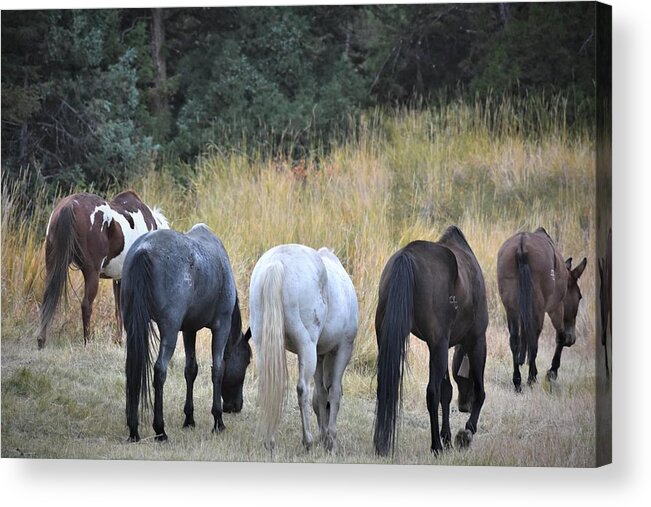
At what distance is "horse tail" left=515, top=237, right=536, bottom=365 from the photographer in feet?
32.5

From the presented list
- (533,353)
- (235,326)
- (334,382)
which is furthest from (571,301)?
(235,326)

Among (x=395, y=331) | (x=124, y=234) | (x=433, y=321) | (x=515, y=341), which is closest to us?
(x=395, y=331)

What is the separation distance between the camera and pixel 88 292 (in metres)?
10.5

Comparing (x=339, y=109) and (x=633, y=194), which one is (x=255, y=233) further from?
(x=633, y=194)

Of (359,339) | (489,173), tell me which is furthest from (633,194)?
(359,339)

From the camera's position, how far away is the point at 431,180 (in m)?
10.2

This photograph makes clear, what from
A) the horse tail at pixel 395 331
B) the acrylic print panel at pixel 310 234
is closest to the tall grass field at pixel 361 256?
the acrylic print panel at pixel 310 234

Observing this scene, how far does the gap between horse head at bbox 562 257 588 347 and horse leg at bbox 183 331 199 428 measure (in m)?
2.69

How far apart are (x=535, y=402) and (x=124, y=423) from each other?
3.04 meters

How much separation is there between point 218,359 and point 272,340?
93cm

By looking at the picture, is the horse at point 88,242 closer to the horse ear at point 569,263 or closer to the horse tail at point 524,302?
the horse tail at point 524,302

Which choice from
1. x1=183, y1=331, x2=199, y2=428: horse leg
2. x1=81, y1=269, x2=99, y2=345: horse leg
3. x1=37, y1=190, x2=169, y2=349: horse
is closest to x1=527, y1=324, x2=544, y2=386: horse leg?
x1=183, y1=331, x2=199, y2=428: horse leg

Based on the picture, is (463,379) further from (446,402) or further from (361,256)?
(361,256)

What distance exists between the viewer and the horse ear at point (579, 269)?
9.54m
